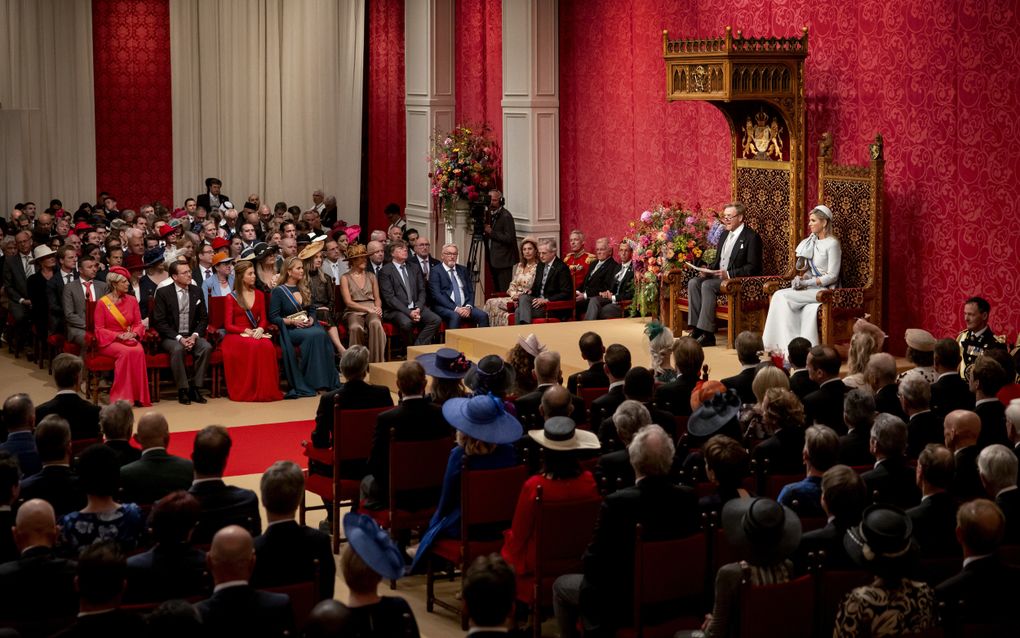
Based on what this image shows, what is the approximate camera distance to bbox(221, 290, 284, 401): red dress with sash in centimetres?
1177

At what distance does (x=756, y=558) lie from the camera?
4.45m

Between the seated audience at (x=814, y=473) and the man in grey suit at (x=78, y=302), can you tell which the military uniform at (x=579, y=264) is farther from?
the seated audience at (x=814, y=473)

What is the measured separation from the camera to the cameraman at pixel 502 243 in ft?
50.5

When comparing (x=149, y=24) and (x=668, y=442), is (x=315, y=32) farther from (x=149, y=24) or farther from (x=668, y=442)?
(x=668, y=442)

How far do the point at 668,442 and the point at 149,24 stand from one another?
17406 millimetres

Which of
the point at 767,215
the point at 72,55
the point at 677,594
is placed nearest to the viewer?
the point at 677,594

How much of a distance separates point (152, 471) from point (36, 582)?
53.6 inches

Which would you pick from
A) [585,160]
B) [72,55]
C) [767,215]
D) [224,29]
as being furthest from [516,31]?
[72,55]

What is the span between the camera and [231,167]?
20.5 metres

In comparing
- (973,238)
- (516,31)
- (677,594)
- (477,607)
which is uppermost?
(516,31)

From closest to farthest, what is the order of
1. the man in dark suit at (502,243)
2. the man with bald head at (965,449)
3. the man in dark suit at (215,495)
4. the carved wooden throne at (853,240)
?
the man in dark suit at (215,495) < the man with bald head at (965,449) < the carved wooden throne at (853,240) < the man in dark suit at (502,243)

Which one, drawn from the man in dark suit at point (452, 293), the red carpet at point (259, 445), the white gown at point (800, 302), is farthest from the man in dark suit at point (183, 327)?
the white gown at point (800, 302)

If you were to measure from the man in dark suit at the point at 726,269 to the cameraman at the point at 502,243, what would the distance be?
402cm

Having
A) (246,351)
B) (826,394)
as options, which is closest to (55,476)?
(826,394)
